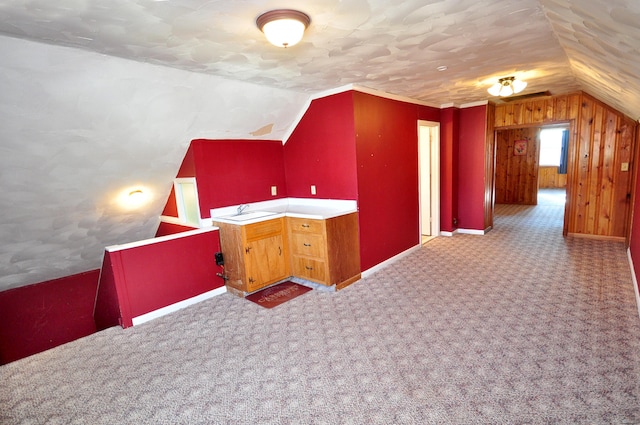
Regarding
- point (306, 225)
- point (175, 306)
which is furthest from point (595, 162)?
point (175, 306)

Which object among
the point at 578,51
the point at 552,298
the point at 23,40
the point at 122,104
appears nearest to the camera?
the point at 23,40

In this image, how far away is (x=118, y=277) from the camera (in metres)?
2.89

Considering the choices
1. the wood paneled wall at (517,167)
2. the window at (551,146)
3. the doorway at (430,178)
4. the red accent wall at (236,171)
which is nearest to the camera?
the red accent wall at (236,171)

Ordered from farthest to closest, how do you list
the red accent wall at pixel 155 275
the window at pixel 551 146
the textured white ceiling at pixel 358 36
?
the window at pixel 551 146 → the red accent wall at pixel 155 275 → the textured white ceiling at pixel 358 36

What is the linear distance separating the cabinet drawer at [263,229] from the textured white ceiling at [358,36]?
1.50m

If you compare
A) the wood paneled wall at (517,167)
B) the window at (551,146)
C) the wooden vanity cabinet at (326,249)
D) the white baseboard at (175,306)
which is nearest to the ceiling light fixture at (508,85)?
the wooden vanity cabinet at (326,249)

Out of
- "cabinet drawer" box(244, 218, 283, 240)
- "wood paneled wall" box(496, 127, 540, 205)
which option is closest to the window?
"wood paneled wall" box(496, 127, 540, 205)

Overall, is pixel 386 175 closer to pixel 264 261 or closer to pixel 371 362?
pixel 264 261

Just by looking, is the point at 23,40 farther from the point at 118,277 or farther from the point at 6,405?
the point at 6,405

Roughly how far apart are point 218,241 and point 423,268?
257cm

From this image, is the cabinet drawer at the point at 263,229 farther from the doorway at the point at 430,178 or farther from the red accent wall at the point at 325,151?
the doorway at the point at 430,178

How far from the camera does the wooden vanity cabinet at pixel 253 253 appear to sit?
3.40 metres

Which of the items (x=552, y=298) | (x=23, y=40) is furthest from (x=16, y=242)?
(x=552, y=298)

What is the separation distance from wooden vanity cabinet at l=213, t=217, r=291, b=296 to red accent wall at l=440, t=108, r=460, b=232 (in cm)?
318
